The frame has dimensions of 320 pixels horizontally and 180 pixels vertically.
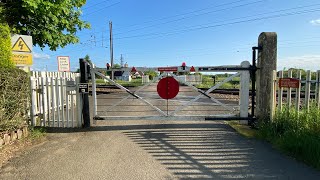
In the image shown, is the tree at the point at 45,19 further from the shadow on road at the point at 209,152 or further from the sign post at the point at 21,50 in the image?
the shadow on road at the point at 209,152

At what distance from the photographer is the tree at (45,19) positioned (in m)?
10.6

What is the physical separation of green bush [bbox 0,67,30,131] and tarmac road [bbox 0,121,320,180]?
810mm

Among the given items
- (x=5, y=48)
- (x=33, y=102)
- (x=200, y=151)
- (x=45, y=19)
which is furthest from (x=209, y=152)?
(x=45, y=19)

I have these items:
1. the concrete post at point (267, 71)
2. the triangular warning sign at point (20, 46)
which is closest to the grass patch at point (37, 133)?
the triangular warning sign at point (20, 46)

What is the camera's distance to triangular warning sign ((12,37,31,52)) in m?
8.68

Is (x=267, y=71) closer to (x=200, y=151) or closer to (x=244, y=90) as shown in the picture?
(x=244, y=90)

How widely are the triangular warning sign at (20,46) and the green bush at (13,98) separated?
2.29m

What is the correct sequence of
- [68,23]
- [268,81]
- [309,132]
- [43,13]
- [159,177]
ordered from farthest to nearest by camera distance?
[68,23]
[43,13]
[268,81]
[309,132]
[159,177]

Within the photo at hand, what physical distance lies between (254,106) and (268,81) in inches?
42.1

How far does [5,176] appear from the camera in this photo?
439cm

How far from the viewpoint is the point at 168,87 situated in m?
7.75

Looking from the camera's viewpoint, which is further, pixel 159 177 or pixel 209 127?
pixel 209 127

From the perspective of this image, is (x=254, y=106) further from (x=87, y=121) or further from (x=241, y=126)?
(x=87, y=121)

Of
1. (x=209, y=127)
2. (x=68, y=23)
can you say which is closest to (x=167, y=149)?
(x=209, y=127)
